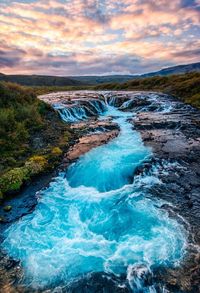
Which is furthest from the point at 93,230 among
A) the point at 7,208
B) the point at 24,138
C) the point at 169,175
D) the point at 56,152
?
the point at 24,138

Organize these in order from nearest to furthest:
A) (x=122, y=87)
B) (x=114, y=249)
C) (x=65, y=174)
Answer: (x=114, y=249) → (x=65, y=174) → (x=122, y=87)

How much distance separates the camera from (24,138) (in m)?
21.7

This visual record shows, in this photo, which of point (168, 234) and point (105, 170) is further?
point (105, 170)

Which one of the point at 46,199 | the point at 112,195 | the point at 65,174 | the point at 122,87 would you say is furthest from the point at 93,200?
the point at 122,87

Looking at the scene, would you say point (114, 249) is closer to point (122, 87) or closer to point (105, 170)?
point (105, 170)

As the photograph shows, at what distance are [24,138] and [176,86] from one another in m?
43.7

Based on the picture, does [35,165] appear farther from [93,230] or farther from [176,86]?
[176,86]

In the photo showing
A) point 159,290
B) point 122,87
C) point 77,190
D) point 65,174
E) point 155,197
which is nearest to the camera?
point 159,290

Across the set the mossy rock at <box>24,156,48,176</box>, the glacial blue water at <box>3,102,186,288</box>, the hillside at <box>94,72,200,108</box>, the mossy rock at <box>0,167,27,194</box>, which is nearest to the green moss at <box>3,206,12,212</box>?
the glacial blue water at <box>3,102,186,288</box>

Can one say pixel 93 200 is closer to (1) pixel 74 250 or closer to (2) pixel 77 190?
(2) pixel 77 190

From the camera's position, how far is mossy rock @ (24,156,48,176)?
53.5 feet

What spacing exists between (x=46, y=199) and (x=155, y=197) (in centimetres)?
558

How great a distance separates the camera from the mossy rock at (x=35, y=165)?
53.5ft

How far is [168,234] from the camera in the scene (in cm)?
1062
